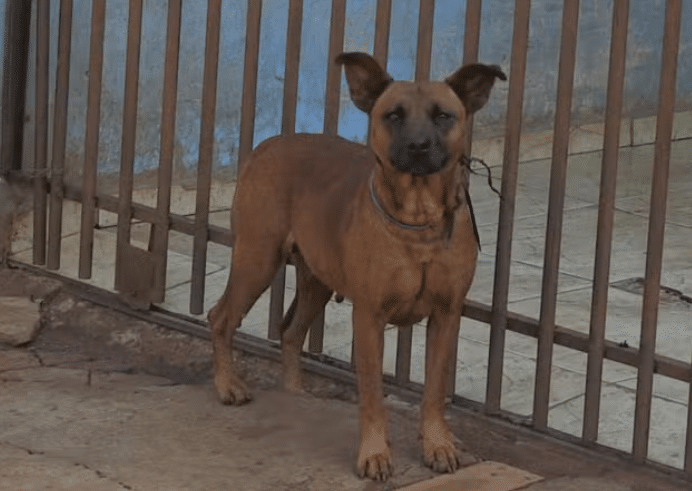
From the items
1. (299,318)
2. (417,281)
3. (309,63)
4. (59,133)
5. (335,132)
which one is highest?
(309,63)

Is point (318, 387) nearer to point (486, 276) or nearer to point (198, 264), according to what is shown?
point (198, 264)

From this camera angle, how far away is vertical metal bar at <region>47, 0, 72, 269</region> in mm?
6879

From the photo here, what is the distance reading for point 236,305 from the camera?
19.0 feet

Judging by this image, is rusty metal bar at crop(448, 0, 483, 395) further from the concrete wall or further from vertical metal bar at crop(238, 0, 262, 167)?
the concrete wall

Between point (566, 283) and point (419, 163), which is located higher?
point (419, 163)

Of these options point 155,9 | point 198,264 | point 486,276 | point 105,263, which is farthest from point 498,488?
point 155,9

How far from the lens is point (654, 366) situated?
5207 mm

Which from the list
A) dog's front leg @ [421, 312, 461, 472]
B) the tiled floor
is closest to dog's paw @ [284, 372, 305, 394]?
the tiled floor

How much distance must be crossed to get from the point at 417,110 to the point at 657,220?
0.89 m

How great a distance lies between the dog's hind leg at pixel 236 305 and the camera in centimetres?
569

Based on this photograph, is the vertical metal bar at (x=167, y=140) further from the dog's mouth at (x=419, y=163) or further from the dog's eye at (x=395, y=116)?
the dog's mouth at (x=419, y=163)

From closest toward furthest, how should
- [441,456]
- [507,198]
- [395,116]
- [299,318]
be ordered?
[395,116] < [441,456] < [507,198] < [299,318]

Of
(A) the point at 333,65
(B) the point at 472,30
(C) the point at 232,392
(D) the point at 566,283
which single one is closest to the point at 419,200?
(B) the point at 472,30

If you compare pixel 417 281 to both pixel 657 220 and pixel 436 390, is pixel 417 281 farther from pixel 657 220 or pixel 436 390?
pixel 657 220
